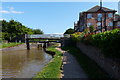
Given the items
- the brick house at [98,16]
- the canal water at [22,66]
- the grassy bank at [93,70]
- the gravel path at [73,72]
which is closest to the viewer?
the grassy bank at [93,70]

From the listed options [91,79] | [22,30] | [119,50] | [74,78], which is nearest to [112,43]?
[119,50]

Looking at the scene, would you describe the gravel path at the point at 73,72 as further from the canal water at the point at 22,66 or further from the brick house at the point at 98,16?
the brick house at the point at 98,16

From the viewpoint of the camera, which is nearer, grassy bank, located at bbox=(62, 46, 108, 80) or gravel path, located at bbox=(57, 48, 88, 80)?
grassy bank, located at bbox=(62, 46, 108, 80)

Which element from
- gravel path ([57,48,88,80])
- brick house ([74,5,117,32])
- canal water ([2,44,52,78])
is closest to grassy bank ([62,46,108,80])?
gravel path ([57,48,88,80])

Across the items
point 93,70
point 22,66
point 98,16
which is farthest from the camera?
point 98,16

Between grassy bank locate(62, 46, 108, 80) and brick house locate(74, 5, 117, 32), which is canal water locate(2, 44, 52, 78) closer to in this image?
grassy bank locate(62, 46, 108, 80)

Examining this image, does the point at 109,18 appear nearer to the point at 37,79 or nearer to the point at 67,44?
the point at 67,44

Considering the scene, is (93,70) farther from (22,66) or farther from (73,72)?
(22,66)

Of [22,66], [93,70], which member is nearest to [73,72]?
[93,70]

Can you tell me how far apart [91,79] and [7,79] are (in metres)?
5.12

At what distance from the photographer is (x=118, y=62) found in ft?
18.8

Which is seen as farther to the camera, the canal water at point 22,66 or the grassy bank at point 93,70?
the canal water at point 22,66

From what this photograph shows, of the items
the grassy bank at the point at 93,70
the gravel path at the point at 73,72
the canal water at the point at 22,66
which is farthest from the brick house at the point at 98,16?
the gravel path at the point at 73,72

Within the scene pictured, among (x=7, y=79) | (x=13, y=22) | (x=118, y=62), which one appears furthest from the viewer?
(x=13, y=22)
